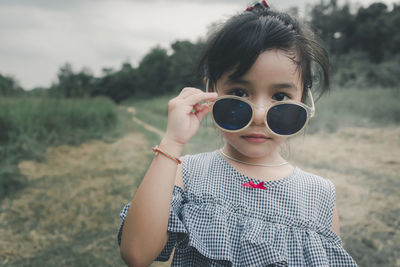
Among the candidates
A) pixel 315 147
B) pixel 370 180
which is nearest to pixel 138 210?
pixel 370 180

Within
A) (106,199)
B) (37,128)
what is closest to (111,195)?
(106,199)

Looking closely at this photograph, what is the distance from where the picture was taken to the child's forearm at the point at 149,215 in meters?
1.05

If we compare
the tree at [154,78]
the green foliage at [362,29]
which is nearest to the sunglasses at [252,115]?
the green foliage at [362,29]

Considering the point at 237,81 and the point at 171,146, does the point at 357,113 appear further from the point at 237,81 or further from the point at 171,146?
the point at 171,146

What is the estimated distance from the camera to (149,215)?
41.3 inches

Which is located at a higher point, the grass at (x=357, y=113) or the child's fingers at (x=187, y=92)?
the child's fingers at (x=187, y=92)

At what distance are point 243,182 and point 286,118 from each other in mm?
356

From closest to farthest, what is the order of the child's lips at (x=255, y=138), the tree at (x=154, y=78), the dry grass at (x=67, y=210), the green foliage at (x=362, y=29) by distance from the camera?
the child's lips at (x=255, y=138)
the dry grass at (x=67, y=210)
the green foliage at (x=362, y=29)
the tree at (x=154, y=78)

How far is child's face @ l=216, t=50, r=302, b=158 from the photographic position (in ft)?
3.88

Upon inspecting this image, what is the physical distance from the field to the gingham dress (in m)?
0.52

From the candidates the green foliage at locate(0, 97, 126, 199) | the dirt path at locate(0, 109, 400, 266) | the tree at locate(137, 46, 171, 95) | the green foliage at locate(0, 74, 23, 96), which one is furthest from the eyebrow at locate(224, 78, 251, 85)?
the tree at locate(137, 46, 171, 95)

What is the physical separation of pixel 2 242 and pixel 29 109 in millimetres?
4417

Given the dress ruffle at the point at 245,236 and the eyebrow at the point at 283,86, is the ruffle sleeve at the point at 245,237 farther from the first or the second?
the eyebrow at the point at 283,86

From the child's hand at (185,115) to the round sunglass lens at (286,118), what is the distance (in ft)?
0.87
